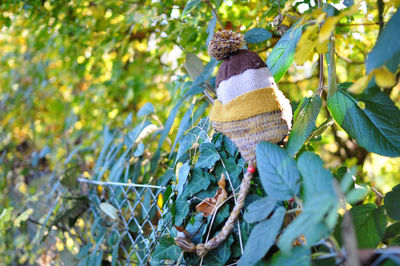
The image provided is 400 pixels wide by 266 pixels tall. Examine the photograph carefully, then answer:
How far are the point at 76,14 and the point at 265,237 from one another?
1.28 meters

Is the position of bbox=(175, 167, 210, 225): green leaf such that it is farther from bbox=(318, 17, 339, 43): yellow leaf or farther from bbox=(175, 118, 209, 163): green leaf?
bbox=(318, 17, 339, 43): yellow leaf

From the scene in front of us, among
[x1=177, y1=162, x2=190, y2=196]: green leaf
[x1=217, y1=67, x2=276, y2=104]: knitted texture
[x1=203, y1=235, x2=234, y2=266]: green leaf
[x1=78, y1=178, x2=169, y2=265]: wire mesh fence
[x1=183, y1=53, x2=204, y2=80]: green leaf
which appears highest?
[x1=217, y1=67, x2=276, y2=104]: knitted texture

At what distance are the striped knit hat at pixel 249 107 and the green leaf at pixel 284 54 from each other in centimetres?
5

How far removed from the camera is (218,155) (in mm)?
490

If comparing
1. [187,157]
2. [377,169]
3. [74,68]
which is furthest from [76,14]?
[377,169]

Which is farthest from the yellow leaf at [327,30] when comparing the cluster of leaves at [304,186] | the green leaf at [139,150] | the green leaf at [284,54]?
the green leaf at [139,150]

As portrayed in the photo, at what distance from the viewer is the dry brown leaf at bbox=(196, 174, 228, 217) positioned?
0.45 meters

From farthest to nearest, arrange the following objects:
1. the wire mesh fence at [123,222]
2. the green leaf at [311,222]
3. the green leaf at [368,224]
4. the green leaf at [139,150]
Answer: the green leaf at [139,150]
the wire mesh fence at [123,222]
the green leaf at [368,224]
the green leaf at [311,222]

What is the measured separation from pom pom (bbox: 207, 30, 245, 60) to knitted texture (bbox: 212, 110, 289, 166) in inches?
4.4

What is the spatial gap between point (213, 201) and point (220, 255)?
0.24 feet

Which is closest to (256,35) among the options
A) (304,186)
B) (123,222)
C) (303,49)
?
(303,49)

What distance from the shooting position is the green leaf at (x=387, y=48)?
311 millimetres

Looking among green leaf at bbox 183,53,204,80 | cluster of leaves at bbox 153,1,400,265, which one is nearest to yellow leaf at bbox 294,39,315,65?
cluster of leaves at bbox 153,1,400,265

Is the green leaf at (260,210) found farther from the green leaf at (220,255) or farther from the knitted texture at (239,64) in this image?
the knitted texture at (239,64)
